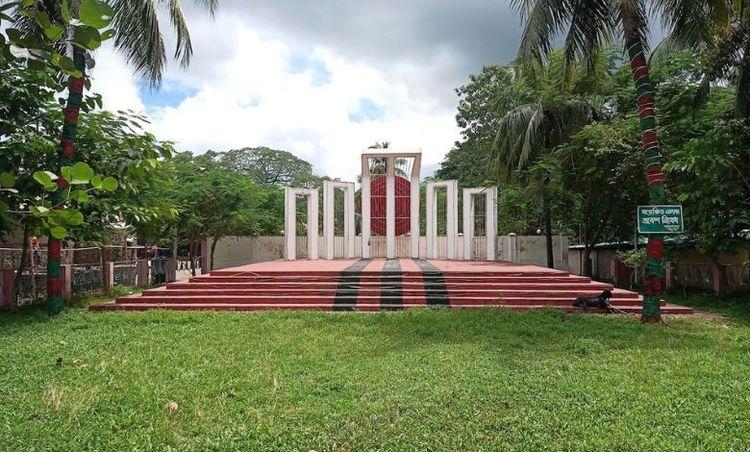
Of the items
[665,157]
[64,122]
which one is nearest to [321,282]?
[64,122]

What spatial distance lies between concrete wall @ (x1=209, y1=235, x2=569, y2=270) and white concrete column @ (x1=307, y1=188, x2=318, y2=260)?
1.34ft

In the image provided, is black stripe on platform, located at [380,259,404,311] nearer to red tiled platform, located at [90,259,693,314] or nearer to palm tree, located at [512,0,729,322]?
red tiled platform, located at [90,259,693,314]

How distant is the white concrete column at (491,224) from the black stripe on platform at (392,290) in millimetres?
6771

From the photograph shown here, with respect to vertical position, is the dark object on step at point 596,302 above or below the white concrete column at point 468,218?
below

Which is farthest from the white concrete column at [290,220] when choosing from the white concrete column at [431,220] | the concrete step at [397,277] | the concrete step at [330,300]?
the concrete step at [330,300]

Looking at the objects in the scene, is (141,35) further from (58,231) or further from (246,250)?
(246,250)

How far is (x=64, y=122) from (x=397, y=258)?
11924 mm

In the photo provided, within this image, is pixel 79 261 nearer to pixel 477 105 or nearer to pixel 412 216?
pixel 412 216

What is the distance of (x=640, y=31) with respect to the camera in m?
8.38

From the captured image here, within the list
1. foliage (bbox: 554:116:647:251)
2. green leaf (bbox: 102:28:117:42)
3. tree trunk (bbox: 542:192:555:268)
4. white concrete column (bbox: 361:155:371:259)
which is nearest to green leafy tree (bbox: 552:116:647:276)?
foliage (bbox: 554:116:647:251)

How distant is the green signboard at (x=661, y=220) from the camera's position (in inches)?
302

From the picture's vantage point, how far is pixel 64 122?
9.08 metres

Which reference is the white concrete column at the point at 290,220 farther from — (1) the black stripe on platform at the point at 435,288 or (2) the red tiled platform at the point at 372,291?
(1) the black stripe on platform at the point at 435,288

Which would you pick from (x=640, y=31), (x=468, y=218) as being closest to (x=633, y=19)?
(x=640, y=31)
